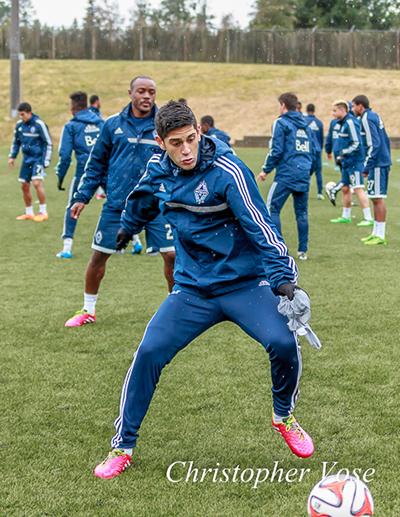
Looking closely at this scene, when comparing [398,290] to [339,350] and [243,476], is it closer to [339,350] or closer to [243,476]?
[339,350]

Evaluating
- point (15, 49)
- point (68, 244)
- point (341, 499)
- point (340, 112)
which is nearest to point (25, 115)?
point (68, 244)

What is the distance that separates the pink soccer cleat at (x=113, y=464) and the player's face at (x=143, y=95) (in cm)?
321

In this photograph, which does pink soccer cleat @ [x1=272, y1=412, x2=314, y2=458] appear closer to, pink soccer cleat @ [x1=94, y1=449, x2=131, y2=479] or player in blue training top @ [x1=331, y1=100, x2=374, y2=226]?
pink soccer cleat @ [x1=94, y1=449, x2=131, y2=479]

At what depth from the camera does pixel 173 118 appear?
303 centimetres

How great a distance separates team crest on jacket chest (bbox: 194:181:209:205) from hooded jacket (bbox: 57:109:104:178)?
6.60m

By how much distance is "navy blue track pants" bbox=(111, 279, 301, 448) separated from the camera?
3064 mm

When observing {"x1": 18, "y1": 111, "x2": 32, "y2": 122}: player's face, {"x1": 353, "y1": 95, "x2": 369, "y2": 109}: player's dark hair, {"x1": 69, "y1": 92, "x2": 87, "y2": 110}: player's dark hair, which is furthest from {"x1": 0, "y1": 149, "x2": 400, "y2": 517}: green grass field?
{"x1": 18, "y1": 111, "x2": 32, "y2": 122}: player's face

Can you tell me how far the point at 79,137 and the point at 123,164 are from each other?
4500 mm

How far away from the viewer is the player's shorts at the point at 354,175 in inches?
424

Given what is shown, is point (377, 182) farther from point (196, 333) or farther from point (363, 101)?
point (196, 333)

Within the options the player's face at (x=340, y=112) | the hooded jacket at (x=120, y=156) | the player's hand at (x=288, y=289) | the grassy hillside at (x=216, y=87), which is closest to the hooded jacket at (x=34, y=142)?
the player's face at (x=340, y=112)

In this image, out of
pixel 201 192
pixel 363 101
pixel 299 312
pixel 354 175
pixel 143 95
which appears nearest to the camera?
pixel 299 312

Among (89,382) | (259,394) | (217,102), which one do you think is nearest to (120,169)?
(89,382)

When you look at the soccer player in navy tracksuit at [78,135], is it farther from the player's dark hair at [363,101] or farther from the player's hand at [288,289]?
the player's hand at [288,289]
